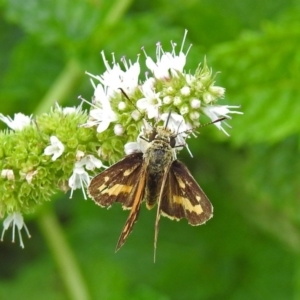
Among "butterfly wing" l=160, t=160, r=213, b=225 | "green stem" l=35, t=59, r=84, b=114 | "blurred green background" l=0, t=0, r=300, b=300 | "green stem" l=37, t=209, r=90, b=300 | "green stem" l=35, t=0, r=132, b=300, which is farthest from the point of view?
"green stem" l=37, t=209, r=90, b=300

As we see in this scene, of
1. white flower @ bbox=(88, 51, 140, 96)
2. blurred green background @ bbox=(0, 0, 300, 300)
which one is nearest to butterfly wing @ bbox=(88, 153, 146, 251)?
white flower @ bbox=(88, 51, 140, 96)

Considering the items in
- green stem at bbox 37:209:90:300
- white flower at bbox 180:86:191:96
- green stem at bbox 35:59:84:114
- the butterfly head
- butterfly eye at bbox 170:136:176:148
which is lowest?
butterfly eye at bbox 170:136:176:148

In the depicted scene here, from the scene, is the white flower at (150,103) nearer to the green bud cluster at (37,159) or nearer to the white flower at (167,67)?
the white flower at (167,67)

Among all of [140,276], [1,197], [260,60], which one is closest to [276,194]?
[260,60]

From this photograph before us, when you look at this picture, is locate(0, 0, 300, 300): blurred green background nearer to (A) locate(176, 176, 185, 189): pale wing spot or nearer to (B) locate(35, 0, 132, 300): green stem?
(B) locate(35, 0, 132, 300): green stem

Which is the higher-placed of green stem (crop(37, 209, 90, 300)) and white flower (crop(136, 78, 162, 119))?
green stem (crop(37, 209, 90, 300))

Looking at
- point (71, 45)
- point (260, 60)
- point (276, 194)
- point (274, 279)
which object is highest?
point (71, 45)

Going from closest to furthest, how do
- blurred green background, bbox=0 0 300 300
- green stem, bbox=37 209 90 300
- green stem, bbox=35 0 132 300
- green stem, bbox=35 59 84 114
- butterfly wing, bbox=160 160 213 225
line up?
butterfly wing, bbox=160 160 213 225 → blurred green background, bbox=0 0 300 300 → green stem, bbox=35 59 84 114 → green stem, bbox=35 0 132 300 → green stem, bbox=37 209 90 300

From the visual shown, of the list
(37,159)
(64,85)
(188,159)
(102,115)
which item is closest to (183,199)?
(102,115)

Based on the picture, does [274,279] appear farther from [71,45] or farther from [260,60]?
[71,45]
